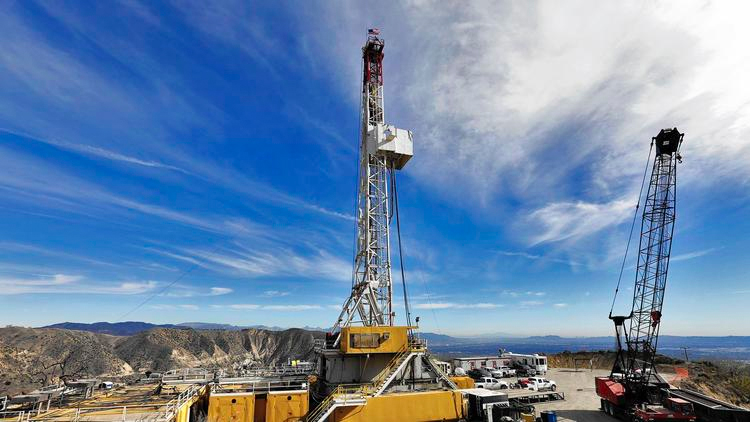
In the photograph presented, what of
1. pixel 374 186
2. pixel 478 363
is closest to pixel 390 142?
pixel 374 186

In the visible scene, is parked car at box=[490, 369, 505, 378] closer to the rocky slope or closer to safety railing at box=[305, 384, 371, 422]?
the rocky slope

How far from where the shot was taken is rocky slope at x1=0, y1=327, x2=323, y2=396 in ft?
217

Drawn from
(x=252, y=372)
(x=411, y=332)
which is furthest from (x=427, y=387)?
(x=252, y=372)

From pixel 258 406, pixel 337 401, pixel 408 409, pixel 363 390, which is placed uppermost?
pixel 363 390

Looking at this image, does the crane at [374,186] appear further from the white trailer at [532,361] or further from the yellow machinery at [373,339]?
the white trailer at [532,361]

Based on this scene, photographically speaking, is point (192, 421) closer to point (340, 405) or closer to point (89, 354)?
point (340, 405)

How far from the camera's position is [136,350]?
80.7m

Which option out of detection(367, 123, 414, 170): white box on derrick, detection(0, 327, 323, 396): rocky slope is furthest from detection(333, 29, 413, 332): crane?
detection(0, 327, 323, 396): rocky slope

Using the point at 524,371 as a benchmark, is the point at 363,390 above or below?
above

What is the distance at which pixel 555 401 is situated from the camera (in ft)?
98.1

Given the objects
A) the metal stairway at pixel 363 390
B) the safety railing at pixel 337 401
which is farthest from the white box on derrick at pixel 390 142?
the safety railing at pixel 337 401

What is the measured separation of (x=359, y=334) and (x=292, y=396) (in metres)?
4.98

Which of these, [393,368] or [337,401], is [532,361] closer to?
[393,368]

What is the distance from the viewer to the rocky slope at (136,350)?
66125mm
